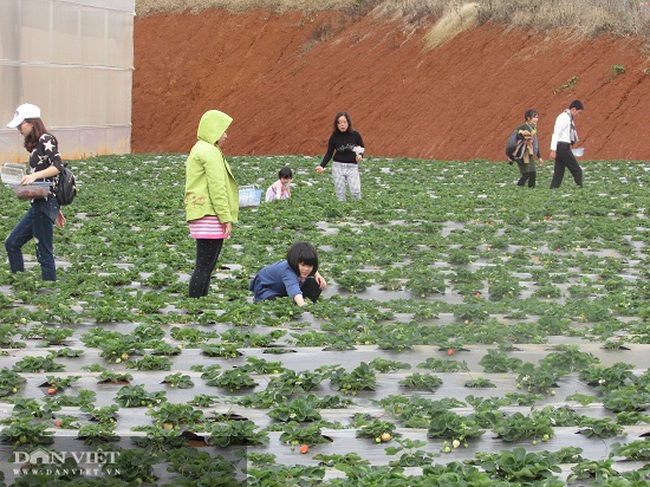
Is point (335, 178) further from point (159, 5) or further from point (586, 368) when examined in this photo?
point (159, 5)

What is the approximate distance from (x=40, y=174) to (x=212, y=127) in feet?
6.24

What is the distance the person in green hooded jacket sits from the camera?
34.6 feet

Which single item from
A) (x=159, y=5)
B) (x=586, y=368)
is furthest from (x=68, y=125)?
(x=586, y=368)

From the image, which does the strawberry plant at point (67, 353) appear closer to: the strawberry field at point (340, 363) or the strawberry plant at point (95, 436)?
the strawberry field at point (340, 363)

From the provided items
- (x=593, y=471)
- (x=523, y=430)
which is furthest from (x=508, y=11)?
(x=593, y=471)

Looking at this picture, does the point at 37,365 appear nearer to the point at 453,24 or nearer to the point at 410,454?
the point at 410,454

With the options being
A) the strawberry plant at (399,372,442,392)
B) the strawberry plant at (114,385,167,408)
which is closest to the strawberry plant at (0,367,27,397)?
the strawberry plant at (114,385,167,408)

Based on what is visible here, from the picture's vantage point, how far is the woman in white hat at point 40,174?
11367 mm

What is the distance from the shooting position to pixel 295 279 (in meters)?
10.4

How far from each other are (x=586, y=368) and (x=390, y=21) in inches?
1593

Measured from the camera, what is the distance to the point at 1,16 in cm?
2809

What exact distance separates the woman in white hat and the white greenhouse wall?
16764mm

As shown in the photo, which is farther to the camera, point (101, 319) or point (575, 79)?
point (575, 79)

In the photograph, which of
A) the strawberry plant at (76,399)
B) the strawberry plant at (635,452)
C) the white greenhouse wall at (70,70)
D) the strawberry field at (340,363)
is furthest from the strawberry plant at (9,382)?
the white greenhouse wall at (70,70)
